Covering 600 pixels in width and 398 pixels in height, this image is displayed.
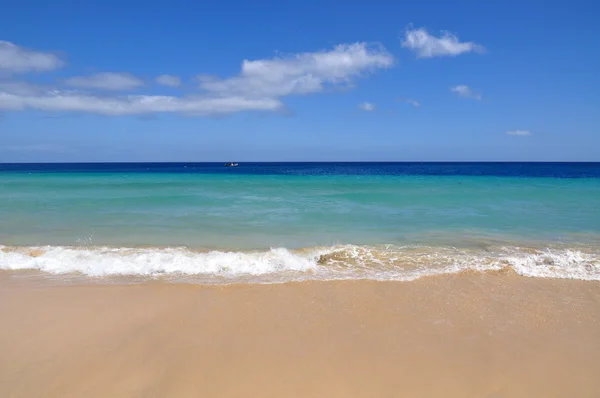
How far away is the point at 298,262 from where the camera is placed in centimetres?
741

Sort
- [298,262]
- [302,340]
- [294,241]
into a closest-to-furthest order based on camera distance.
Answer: [302,340], [298,262], [294,241]

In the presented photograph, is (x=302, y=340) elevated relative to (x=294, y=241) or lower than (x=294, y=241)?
lower

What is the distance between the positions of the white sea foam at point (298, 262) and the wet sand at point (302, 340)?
697 mm

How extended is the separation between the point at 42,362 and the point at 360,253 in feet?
20.0

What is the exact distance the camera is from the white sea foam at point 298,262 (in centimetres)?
674

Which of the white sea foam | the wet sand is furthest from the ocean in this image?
the wet sand

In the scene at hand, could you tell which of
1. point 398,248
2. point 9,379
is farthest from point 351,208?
point 9,379

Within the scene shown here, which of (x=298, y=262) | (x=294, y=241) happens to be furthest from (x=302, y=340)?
(x=294, y=241)

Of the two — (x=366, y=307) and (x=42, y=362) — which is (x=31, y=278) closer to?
(x=42, y=362)

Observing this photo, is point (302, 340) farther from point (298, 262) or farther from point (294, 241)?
point (294, 241)

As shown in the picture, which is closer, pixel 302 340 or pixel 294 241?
pixel 302 340

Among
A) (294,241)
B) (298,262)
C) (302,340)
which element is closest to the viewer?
(302,340)

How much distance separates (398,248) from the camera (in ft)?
29.1

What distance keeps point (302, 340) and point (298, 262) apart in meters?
3.14
